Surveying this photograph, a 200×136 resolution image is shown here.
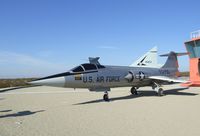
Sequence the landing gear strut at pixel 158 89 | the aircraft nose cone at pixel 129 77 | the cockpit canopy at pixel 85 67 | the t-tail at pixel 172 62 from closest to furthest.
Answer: the cockpit canopy at pixel 85 67 < the aircraft nose cone at pixel 129 77 < the landing gear strut at pixel 158 89 < the t-tail at pixel 172 62

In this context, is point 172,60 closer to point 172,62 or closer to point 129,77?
point 172,62

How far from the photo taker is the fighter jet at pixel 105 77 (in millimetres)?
14312

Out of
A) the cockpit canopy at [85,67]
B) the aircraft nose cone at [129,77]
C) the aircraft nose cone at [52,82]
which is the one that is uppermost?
the cockpit canopy at [85,67]

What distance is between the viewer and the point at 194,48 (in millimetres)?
27953

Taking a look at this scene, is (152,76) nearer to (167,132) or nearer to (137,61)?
(137,61)

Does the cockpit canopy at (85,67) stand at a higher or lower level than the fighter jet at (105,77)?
higher

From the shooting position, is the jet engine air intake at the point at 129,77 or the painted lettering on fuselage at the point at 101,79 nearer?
the painted lettering on fuselage at the point at 101,79

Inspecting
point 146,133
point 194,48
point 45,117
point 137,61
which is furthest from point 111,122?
point 194,48

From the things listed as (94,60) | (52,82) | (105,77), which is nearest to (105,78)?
(105,77)

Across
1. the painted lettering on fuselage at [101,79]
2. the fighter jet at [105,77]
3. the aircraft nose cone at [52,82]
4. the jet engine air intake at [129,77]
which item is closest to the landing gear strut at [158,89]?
the fighter jet at [105,77]

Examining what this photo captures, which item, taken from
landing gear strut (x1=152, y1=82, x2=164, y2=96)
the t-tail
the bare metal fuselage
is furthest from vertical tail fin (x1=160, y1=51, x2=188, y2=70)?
landing gear strut (x1=152, y1=82, x2=164, y2=96)

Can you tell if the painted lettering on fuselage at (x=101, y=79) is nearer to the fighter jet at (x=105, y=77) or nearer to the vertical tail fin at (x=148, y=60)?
the fighter jet at (x=105, y=77)

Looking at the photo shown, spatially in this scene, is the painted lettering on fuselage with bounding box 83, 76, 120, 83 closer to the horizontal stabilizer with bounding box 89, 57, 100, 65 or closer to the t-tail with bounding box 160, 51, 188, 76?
the horizontal stabilizer with bounding box 89, 57, 100, 65

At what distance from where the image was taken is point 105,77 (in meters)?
16.4
